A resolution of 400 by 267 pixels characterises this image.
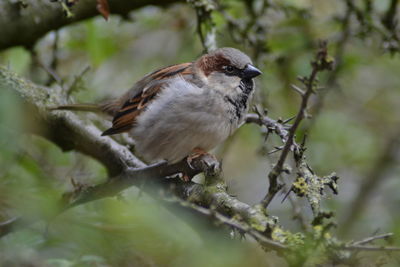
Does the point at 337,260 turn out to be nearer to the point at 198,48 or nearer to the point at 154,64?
the point at 198,48

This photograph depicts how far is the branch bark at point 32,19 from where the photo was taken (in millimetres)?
3236

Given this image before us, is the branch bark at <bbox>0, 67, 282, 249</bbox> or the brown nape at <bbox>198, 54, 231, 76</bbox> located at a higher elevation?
the brown nape at <bbox>198, 54, 231, 76</bbox>

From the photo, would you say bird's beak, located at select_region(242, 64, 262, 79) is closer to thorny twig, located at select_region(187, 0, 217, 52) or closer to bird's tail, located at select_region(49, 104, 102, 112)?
thorny twig, located at select_region(187, 0, 217, 52)

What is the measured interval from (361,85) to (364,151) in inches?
35.8

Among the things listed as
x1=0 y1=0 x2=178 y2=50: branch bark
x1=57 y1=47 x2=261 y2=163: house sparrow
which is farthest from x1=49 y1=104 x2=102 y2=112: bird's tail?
x1=0 y1=0 x2=178 y2=50: branch bark

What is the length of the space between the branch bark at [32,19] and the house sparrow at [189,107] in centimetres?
49

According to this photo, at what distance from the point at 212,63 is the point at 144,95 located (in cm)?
45

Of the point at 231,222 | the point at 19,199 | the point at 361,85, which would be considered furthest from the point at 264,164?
the point at 231,222

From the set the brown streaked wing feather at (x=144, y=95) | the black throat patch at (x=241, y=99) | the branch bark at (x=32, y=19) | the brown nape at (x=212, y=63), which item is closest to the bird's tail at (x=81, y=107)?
the brown streaked wing feather at (x=144, y=95)

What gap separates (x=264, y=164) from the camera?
18.6 feet

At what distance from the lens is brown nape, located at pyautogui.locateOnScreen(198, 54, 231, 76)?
3299 millimetres

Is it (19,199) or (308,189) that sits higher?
(308,189)

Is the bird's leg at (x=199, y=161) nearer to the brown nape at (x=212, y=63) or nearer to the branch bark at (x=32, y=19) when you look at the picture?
the brown nape at (x=212, y=63)

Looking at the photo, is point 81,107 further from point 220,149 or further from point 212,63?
point 220,149
